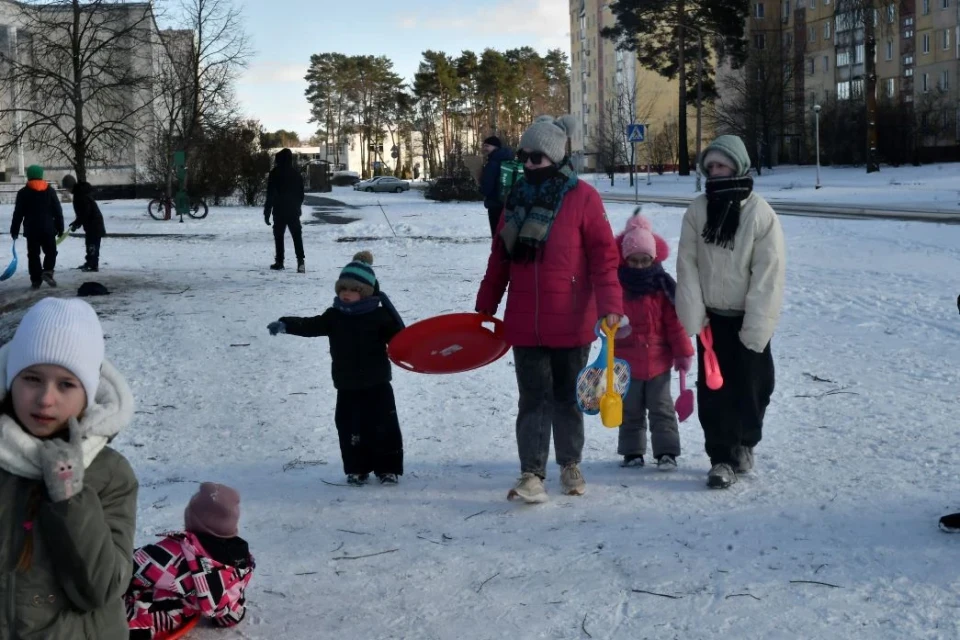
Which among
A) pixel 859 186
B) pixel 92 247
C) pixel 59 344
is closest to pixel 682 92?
pixel 859 186

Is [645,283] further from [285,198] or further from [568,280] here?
[285,198]

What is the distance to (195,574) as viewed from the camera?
3.87 m

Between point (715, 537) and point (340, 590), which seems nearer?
point (340, 590)

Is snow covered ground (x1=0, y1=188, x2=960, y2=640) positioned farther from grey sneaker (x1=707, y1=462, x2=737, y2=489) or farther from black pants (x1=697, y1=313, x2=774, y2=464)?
black pants (x1=697, y1=313, x2=774, y2=464)

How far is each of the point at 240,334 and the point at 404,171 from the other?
103167 millimetres

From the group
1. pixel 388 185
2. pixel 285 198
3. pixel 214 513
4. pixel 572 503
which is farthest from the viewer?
pixel 388 185

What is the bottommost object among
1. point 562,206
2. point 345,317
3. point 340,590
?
point 340,590

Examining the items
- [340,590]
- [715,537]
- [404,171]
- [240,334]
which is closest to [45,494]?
[340,590]

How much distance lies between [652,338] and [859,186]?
39.5 metres

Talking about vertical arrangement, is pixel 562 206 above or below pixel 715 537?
above

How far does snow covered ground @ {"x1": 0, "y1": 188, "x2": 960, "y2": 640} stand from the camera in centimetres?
404

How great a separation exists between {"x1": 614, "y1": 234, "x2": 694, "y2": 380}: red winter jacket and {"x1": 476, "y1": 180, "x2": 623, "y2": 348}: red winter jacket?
69 cm

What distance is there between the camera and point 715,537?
4.79 meters

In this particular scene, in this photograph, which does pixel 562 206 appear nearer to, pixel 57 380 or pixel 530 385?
pixel 530 385
